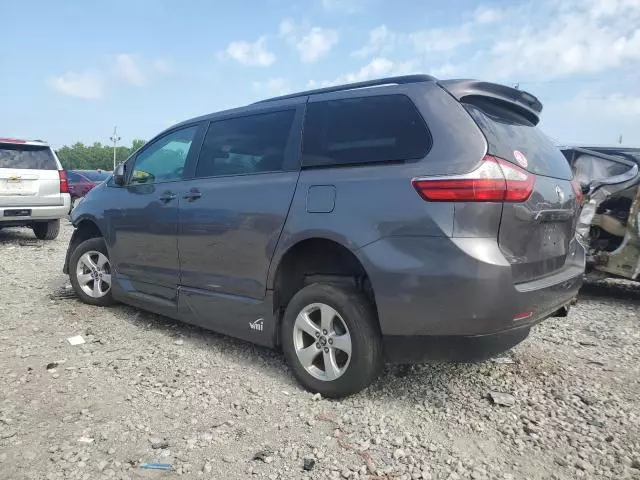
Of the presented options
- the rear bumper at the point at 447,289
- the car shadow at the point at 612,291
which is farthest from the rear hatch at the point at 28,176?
the car shadow at the point at 612,291

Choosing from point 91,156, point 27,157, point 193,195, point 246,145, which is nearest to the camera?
point 246,145

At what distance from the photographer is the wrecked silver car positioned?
16.9 ft

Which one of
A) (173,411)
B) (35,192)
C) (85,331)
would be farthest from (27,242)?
(173,411)

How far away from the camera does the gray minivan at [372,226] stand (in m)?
2.50

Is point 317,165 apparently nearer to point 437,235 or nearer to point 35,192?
point 437,235

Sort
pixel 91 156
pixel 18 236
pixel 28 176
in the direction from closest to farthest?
pixel 28 176 → pixel 18 236 → pixel 91 156

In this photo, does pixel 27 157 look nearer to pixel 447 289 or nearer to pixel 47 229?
pixel 47 229

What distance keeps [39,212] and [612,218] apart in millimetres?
9001

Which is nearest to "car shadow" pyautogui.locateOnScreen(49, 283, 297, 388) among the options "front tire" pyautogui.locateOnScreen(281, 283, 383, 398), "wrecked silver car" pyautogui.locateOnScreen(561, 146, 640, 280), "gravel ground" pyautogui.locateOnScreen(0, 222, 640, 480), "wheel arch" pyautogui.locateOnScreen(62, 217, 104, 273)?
"gravel ground" pyautogui.locateOnScreen(0, 222, 640, 480)

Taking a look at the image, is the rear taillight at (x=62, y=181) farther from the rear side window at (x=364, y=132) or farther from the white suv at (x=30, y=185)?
the rear side window at (x=364, y=132)

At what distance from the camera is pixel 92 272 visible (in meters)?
4.92

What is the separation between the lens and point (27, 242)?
9641 mm

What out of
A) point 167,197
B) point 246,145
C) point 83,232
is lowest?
point 83,232

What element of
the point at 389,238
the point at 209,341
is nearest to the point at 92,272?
the point at 209,341
